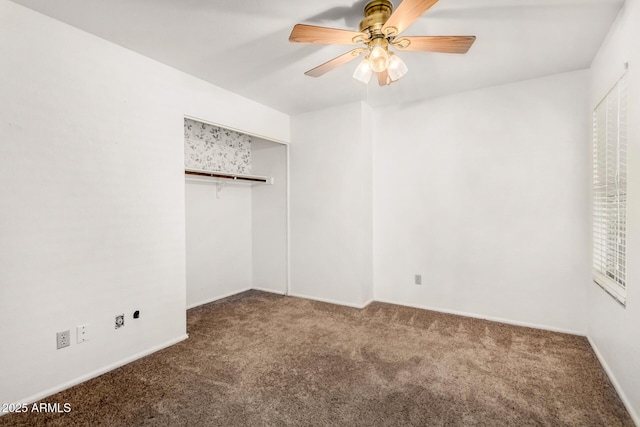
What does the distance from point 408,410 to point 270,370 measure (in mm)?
1010

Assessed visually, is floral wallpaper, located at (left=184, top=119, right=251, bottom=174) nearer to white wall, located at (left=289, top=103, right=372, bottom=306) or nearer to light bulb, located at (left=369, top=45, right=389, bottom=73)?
white wall, located at (left=289, top=103, right=372, bottom=306)

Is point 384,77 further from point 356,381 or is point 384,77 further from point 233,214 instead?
point 233,214

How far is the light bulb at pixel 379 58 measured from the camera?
1.97 m

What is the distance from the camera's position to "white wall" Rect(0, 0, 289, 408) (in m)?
1.94

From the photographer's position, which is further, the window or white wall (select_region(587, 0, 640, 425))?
the window

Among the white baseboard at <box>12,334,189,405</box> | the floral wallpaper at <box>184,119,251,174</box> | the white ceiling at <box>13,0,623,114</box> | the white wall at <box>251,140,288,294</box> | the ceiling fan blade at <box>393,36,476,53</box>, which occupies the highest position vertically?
the white ceiling at <box>13,0,623,114</box>

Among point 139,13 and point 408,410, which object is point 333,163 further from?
point 408,410

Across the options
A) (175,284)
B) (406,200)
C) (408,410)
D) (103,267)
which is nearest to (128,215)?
(103,267)

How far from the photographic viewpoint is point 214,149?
4168mm

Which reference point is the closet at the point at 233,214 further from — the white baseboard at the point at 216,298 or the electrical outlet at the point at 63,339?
the electrical outlet at the point at 63,339

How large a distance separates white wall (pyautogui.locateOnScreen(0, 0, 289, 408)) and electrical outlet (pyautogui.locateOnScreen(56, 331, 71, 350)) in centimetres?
4

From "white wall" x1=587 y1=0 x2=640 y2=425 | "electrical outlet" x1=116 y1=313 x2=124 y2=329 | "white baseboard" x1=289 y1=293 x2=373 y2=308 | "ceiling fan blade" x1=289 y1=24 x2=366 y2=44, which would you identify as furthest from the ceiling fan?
"white baseboard" x1=289 y1=293 x2=373 y2=308

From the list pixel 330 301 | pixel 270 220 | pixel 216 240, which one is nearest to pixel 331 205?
pixel 270 220

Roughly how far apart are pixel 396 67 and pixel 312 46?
75cm
